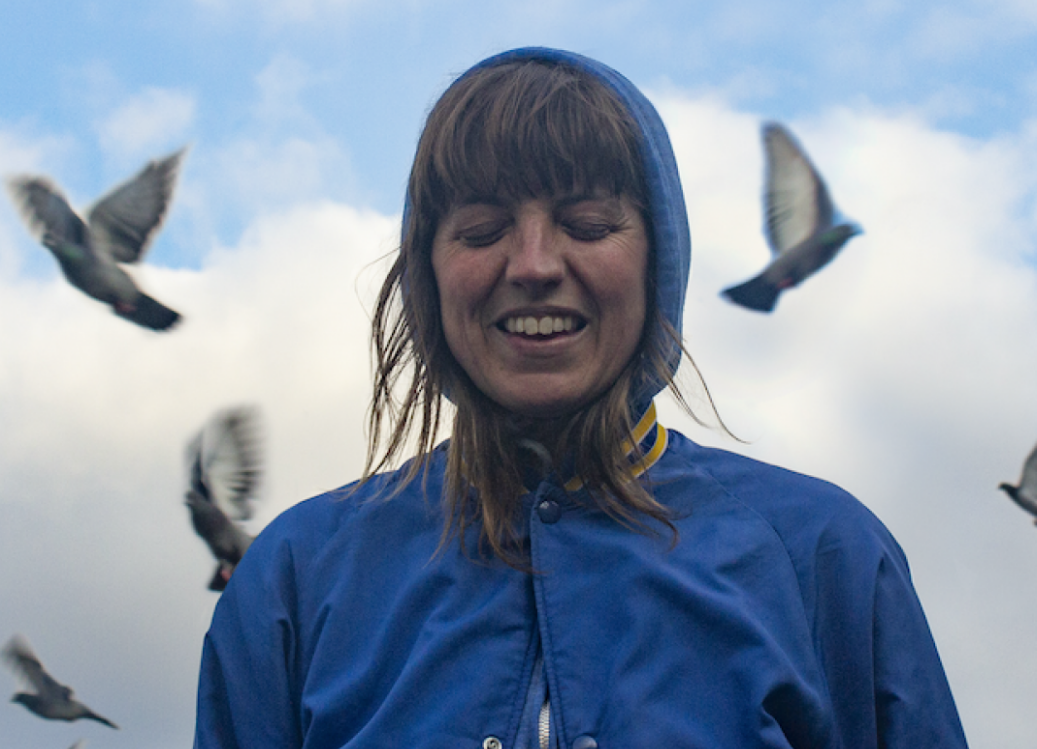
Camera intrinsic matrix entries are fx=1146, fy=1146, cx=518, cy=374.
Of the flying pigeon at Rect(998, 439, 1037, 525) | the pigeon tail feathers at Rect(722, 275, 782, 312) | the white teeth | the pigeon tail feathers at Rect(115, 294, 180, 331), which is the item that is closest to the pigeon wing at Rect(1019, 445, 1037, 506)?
the flying pigeon at Rect(998, 439, 1037, 525)

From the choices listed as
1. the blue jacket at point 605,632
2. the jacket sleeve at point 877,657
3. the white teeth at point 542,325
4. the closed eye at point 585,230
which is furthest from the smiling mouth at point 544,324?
the jacket sleeve at point 877,657

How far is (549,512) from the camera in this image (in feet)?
6.79

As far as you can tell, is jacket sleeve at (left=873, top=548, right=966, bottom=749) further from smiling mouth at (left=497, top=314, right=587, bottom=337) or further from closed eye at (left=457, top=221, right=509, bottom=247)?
closed eye at (left=457, top=221, right=509, bottom=247)

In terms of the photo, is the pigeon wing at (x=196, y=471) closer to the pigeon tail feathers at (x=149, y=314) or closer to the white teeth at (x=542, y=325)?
the pigeon tail feathers at (x=149, y=314)

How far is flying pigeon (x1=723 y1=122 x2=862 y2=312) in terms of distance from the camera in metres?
6.01

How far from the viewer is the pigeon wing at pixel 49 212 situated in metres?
6.39

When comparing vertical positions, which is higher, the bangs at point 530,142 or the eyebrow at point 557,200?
the bangs at point 530,142

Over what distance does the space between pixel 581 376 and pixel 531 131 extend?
450mm

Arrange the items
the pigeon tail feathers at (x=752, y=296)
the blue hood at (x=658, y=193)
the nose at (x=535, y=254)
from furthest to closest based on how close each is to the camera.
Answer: the pigeon tail feathers at (x=752, y=296) < the blue hood at (x=658, y=193) < the nose at (x=535, y=254)

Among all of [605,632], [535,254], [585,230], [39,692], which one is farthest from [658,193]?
[39,692]

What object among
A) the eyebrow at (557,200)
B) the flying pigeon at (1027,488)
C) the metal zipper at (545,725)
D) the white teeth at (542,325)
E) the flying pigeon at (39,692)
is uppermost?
the eyebrow at (557,200)

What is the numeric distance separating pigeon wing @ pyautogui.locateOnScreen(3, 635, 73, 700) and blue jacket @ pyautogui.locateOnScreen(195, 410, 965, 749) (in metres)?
4.94

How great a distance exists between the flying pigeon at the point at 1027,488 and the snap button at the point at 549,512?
3.95m

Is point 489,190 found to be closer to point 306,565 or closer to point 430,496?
point 430,496
